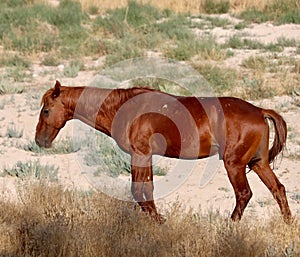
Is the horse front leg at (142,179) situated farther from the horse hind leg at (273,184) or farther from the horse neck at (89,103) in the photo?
the horse hind leg at (273,184)

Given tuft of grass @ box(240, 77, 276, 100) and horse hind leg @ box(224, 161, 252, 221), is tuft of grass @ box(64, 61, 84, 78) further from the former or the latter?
horse hind leg @ box(224, 161, 252, 221)

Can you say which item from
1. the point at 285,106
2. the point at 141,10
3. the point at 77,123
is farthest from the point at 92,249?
the point at 141,10

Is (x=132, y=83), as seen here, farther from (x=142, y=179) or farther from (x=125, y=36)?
(x=142, y=179)

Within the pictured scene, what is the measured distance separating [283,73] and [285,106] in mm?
1945

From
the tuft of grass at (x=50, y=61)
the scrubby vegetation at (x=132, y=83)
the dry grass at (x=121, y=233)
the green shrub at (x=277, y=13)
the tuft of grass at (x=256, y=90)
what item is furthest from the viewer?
the green shrub at (x=277, y=13)

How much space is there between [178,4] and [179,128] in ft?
49.1

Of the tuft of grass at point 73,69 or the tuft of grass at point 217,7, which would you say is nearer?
the tuft of grass at point 73,69

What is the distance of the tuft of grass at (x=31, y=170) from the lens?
866 cm

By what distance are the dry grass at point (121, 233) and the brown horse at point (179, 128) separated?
1.58 feet

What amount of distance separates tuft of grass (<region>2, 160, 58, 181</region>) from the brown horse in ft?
5.32

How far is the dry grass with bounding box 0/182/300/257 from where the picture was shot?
5.44 meters

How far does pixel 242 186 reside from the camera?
6.77 m

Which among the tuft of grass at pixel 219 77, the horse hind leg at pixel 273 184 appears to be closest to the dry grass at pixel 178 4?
the tuft of grass at pixel 219 77

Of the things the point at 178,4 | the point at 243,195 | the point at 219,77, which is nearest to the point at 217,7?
the point at 178,4
